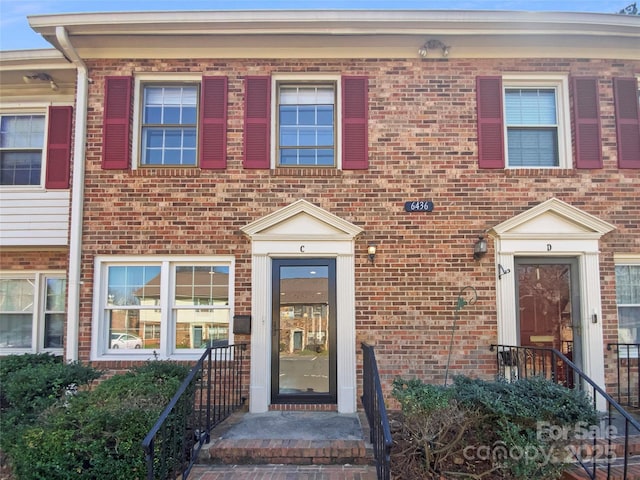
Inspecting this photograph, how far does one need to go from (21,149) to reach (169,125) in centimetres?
260

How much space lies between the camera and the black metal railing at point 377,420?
3455mm

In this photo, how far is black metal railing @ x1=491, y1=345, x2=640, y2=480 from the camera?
4.19 metres

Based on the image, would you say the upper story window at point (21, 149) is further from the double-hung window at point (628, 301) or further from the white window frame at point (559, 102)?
the double-hung window at point (628, 301)

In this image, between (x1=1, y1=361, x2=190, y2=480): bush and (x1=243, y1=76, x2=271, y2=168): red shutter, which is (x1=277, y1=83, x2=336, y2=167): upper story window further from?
(x1=1, y1=361, x2=190, y2=480): bush

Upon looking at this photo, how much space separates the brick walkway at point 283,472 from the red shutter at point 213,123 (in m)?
3.81

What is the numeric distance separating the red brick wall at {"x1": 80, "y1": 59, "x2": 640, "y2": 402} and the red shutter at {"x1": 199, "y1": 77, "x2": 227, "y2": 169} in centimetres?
12

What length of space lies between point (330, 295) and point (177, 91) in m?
3.68

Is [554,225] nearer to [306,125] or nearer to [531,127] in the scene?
[531,127]

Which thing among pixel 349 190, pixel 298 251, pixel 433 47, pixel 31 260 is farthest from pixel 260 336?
pixel 433 47

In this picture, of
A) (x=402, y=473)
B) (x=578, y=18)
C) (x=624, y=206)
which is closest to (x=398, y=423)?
(x=402, y=473)

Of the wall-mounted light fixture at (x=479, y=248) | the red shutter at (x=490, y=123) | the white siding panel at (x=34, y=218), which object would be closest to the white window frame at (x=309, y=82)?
the red shutter at (x=490, y=123)

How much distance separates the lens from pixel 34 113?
7.50m

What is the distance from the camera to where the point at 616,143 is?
6613mm

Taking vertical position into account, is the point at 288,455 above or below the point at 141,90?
below
